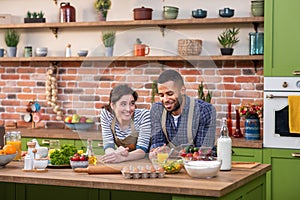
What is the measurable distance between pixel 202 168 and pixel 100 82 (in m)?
0.87

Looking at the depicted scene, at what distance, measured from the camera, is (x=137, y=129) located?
3.78 metres

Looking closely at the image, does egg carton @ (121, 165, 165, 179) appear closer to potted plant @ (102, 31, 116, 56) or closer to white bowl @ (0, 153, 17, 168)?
white bowl @ (0, 153, 17, 168)

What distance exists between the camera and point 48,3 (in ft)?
23.2

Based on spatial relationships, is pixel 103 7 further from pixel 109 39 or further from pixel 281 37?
pixel 281 37

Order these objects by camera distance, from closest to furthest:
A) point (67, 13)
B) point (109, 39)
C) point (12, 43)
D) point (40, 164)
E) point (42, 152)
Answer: point (40, 164), point (42, 152), point (109, 39), point (67, 13), point (12, 43)

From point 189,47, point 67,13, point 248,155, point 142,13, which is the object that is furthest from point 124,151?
point 67,13

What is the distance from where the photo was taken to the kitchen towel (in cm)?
571

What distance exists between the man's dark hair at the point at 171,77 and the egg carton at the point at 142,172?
513 mm

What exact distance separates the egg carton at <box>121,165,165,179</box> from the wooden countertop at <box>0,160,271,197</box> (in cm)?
4

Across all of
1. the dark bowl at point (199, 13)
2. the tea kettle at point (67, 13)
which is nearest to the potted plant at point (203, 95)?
the dark bowl at point (199, 13)

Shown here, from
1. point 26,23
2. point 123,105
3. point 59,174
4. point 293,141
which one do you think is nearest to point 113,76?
point 123,105

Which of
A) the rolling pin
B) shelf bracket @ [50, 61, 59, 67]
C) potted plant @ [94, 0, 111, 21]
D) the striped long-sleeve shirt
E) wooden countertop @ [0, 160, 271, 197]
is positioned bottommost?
wooden countertop @ [0, 160, 271, 197]

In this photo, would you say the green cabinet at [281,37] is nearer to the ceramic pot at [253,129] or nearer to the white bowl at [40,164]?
the ceramic pot at [253,129]

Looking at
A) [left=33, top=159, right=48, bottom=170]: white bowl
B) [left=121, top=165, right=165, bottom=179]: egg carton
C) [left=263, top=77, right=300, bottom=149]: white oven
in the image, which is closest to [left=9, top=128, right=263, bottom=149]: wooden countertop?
[left=263, top=77, right=300, bottom=149]: white oven
